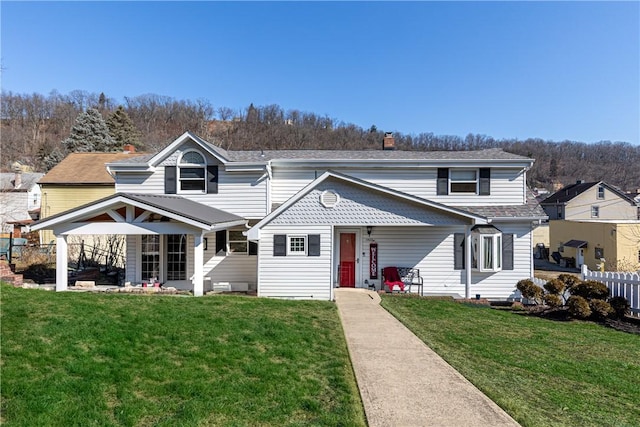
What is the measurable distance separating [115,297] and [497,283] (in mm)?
13228

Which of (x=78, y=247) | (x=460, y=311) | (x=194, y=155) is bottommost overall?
(x=460, y=311)

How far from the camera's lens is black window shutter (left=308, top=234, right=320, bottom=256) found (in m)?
12.8

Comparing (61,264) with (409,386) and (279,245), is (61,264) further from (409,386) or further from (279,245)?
(409,386)

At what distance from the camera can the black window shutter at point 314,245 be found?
1280cm

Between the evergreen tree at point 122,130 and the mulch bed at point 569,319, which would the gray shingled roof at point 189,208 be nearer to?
the mulch bed at point 569,319

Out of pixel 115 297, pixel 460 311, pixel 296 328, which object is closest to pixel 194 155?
pixel 115 297

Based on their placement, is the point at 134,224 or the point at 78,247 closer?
the point at 134,224

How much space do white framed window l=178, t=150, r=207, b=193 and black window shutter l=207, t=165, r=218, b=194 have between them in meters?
0.16

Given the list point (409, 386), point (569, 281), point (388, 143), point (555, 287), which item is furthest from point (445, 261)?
point (409, 386)

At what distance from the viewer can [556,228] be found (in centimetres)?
3616

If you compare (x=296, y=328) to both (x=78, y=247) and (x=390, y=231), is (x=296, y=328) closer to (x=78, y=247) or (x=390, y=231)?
(x=390, y=231)

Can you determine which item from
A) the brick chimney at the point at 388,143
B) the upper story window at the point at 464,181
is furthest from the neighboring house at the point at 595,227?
the brick chimney at the point at 388,143

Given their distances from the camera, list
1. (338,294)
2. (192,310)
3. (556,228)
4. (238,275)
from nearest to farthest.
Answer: (192,310), (338,294), (238,275), (556,228)

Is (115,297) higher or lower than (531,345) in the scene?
higher
